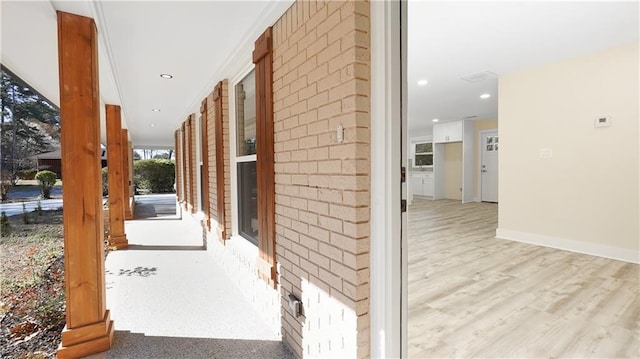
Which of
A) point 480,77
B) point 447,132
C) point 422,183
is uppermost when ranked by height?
point 480,77

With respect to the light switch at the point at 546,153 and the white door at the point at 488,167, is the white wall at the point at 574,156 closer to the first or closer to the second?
the light switch at the point at 546,153

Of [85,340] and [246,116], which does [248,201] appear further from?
[85,340]

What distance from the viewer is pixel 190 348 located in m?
2.10

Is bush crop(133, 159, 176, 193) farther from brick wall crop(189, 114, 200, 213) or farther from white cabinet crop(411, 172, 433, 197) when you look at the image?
white cabinet crop(411, 172, 433, 197)

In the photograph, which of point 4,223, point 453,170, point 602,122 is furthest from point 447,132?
point 4,223

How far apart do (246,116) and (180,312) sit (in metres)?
1.90

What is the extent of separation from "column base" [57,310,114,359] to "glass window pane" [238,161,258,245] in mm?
1264

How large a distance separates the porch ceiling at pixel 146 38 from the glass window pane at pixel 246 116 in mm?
171

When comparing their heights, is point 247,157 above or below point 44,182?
above

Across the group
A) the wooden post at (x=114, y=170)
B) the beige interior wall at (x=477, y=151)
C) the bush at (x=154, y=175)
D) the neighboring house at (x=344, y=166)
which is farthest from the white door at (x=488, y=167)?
the bush at (x=154, y=175)

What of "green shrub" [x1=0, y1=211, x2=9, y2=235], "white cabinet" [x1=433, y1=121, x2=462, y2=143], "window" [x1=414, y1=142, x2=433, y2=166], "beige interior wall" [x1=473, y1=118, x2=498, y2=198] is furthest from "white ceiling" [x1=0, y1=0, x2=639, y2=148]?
"window" [x1=414, y1=142, x2=433, y2=166]

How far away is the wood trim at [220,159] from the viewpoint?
356cm

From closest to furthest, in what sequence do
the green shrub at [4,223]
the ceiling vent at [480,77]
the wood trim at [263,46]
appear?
the wood trim at [263,46], the green shrub at [4,223], the ceiling vent at [480,77]

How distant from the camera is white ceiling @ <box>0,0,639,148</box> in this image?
2.08m
